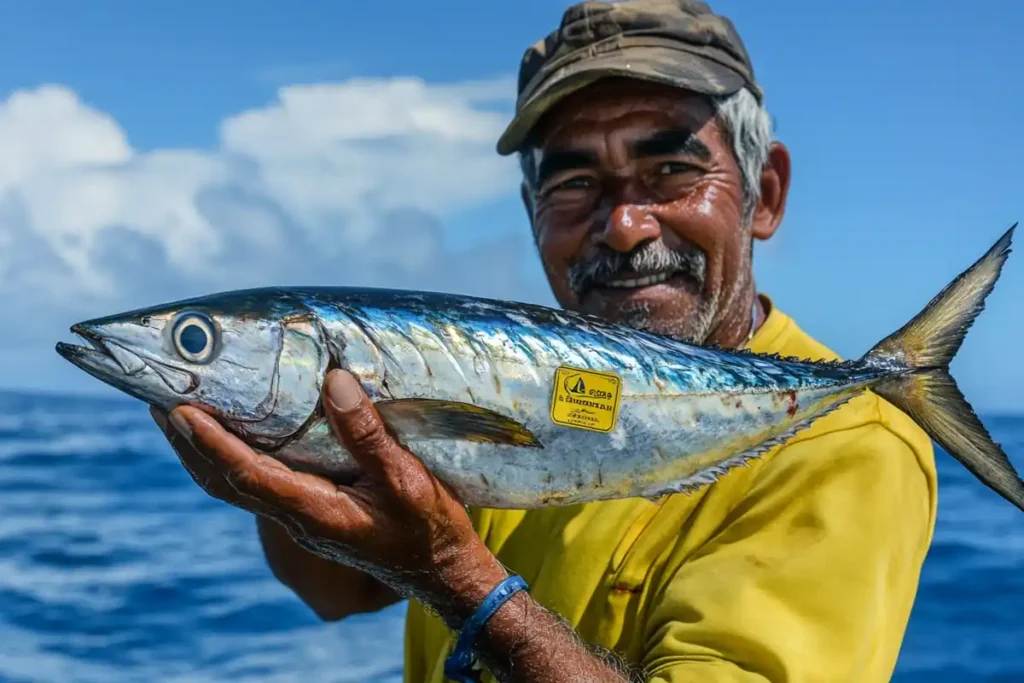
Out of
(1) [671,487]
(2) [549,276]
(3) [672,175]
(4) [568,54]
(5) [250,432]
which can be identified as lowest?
(1) [671,487]

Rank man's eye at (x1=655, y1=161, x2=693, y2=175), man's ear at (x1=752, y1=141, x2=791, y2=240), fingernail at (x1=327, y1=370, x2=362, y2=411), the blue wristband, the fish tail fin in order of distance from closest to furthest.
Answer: fingernail at (x1=327, y1=370, x2=362, y2=411) < the blue wristband < the fish tail fin < man's eye at (x1=655, y1=161, x2=693, y2=175) < man's ear at (x1=752, y1=141, x2=791, y2=240)

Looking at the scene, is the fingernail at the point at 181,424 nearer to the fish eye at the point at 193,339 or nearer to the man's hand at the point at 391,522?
the man's hand at the point at 391,522

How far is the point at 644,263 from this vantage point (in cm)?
273

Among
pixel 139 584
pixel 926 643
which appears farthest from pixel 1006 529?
pixel 139 584

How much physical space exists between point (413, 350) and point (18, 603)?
8536 millimetres

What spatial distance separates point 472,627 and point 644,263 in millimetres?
1169

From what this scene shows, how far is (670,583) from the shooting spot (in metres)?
2.23

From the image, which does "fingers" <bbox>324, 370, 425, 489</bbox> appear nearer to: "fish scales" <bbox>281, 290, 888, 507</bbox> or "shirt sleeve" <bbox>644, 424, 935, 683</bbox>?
"fish scales" <bbox>281, 290, 888, 507</bbox>

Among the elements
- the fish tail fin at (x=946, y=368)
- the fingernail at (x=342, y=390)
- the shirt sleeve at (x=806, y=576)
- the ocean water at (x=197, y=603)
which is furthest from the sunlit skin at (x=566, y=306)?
the ocean water at (x=197, y=603)

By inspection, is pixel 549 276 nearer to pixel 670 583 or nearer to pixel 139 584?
pixel 670 583

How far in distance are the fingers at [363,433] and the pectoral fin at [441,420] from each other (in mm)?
33

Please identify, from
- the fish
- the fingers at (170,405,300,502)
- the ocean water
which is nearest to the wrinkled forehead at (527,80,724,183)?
the fish

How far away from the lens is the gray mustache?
2734 mm

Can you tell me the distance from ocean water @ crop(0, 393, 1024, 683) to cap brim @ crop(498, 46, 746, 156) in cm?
526
